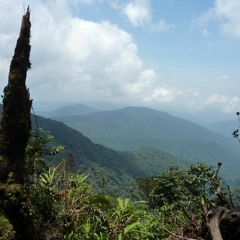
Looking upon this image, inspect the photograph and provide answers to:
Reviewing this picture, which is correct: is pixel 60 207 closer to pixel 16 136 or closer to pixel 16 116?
pixel 16 136

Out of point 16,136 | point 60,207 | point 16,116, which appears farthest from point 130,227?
point 16,116

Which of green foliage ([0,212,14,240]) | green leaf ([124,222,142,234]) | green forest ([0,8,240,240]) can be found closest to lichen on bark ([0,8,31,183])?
green forest ([0,8,240,240])

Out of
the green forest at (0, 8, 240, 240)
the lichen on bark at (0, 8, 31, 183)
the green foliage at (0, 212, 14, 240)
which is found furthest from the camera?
the lichen on bark at (0, 8, 31, 183)

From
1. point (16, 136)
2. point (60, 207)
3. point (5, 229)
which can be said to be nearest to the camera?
point (5, 229)

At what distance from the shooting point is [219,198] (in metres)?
6.11

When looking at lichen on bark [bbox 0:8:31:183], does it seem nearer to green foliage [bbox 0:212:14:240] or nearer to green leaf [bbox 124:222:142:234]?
green foliage [bbox 0:212:14:240]

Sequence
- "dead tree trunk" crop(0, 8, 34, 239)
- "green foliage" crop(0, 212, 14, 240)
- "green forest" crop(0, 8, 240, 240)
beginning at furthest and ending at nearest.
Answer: "dead tree trunk" crop(0, 8, 34, 239)
"green forest" crop(0, 8, 240, 240)
"green foliage" crop(0, 212, 14, 240)

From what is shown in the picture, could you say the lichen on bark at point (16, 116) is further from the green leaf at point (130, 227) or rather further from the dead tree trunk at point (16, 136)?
the green leaf at point (130, 227)

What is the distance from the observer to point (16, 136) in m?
6.33

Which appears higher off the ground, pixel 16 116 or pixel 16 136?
pixel 16 116

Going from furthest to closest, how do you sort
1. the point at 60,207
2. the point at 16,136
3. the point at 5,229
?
the point at 60,207 < the point at 16,136 < the point at 5,229

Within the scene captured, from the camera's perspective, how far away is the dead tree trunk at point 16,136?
5816mm

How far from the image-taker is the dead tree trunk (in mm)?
5816

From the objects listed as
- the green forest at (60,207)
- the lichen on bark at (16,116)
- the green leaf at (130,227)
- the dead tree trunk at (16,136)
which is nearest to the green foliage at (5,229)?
the green forest at (60,207)
